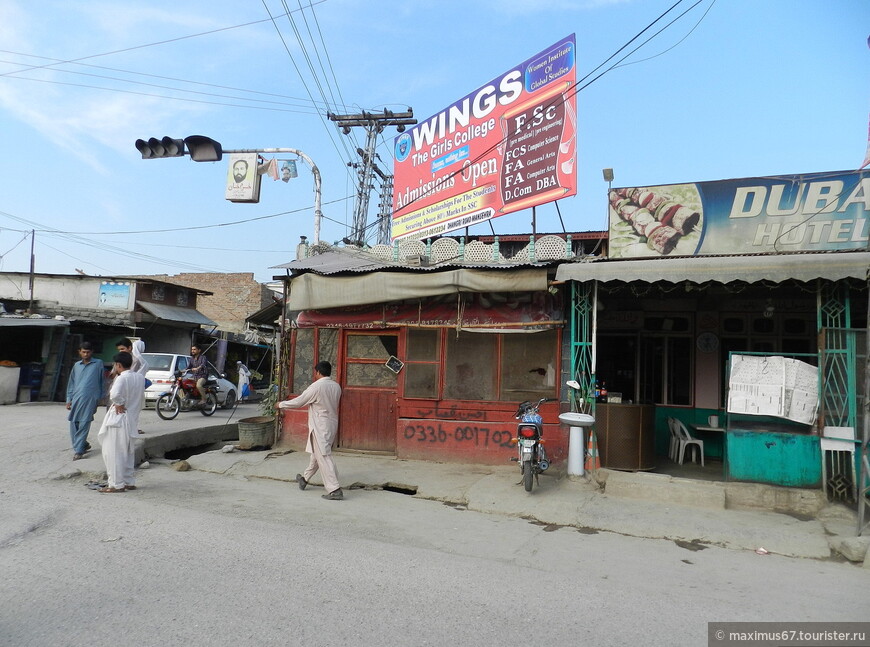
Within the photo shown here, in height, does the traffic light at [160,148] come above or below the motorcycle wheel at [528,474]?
above

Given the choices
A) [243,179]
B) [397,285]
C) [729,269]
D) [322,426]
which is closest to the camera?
[729,269]

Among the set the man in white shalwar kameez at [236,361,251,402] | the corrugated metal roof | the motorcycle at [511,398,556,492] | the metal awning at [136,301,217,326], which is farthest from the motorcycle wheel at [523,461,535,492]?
the metal awning at [136,301,217,326]

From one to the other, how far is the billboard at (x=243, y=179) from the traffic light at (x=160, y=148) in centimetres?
157

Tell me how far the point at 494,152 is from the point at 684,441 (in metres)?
6.18

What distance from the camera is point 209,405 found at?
15.1 meters

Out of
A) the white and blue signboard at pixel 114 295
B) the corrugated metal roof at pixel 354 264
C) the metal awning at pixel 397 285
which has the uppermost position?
the white and blue signboard at pixel 114 295

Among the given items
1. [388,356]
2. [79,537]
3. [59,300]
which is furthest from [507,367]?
[59,300]

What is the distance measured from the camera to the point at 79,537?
205 inches

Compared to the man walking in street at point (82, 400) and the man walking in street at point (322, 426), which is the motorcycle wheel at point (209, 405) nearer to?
the man walking in street at point (82, 400)

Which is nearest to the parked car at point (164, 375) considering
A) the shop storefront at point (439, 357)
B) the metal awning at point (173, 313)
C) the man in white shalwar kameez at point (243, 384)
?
the man in white shalwar kameez at point (243, 384)

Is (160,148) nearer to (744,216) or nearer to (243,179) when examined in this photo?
(243,179)

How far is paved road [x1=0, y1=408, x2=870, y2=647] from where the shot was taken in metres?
3.52

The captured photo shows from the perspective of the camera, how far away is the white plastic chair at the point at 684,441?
9474 millimetres

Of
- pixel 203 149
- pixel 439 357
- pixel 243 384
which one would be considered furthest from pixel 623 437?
pixel 243 384
